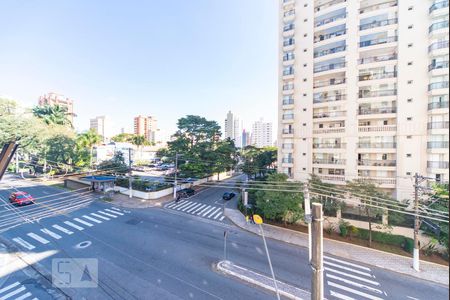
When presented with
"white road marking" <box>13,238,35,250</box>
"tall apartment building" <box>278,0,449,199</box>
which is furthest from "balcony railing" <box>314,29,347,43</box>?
"white road marking" <box>13,238,35,250</box>

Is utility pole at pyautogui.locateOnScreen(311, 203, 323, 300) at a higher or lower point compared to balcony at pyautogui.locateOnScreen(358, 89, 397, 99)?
lower

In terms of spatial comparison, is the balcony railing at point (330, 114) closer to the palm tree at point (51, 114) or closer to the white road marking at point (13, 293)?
the white road marking at point (13, 293)

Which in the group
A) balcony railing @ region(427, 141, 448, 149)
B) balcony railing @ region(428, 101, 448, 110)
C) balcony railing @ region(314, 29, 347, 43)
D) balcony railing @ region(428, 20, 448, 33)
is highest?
balcony railing @ region(314, 29, 347, 43)

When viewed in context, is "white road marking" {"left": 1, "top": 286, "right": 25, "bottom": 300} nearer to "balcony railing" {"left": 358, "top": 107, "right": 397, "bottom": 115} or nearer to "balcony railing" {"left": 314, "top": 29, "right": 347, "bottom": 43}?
"balcony railing" {"left": 358, "top": 107, "right": 397, "bottom": 115}

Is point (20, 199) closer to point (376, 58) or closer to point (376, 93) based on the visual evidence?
point (376, 93)

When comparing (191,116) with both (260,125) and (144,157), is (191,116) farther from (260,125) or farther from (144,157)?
(260,125)

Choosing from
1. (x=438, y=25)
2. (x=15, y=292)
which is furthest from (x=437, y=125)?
(x=15, y=292)

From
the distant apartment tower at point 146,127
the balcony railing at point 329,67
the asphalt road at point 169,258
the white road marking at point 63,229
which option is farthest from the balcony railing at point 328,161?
the distant apartment tower at point 146,127
